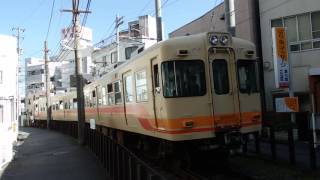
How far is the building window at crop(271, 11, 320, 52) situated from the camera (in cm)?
2302

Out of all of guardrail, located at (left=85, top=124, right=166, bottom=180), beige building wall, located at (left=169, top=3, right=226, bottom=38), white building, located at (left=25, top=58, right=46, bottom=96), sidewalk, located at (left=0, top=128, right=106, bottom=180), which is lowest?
sidewalk, located at (left=0, top=128, right=106, bottom=180)

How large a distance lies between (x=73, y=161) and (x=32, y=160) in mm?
2280

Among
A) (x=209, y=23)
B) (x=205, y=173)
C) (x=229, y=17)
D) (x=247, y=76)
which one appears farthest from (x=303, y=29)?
(x=205, y=173)

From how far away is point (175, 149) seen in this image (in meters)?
12.5

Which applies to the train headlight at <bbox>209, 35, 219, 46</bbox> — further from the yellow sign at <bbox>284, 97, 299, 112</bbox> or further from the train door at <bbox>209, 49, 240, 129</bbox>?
the yellow sign at <bbox>284, 97, 299, 112</bbox>

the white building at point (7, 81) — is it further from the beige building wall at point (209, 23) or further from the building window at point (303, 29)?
the building window at point (303, 29)

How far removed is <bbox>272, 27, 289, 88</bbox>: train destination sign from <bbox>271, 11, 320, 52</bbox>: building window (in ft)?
28.7

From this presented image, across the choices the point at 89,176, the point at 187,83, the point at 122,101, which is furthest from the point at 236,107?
the point at 122,101

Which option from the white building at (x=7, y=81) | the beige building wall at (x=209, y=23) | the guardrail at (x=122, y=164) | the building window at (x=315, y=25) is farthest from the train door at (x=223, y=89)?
the beige building wall at (x=209, y=23)

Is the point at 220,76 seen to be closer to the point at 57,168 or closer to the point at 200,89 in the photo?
the point at 200,89

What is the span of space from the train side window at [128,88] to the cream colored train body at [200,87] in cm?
167

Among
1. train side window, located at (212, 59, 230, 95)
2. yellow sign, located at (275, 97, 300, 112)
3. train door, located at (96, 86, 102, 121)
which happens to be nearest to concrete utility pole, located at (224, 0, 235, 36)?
yellow sign, located at (275, 97, 300, 112)

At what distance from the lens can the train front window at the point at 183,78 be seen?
11.7m

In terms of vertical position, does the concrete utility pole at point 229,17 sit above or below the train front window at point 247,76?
above
